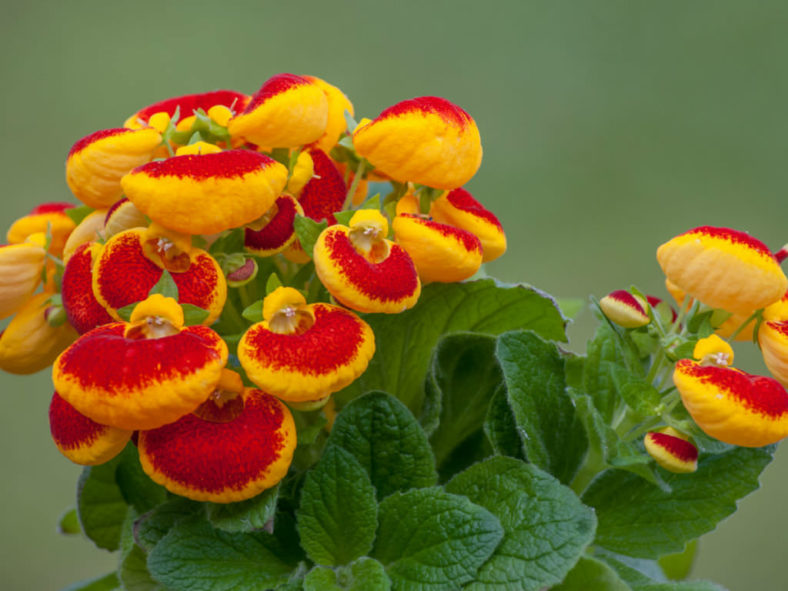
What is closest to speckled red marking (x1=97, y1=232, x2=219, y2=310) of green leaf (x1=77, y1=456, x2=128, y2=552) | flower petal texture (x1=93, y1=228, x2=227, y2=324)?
flower petal texture (x1=93, y1=228, x2=227, y2=324)

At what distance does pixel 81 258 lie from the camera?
1.54 ft

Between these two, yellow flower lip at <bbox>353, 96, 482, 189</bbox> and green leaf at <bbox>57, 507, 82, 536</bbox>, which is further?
green leaf at <bbox>57, 507, 82, 536</bbox>

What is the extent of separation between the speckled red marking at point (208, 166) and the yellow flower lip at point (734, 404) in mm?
240

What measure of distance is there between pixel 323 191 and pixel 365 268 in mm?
113

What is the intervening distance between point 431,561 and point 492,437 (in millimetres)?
94

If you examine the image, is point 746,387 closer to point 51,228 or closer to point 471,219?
point 471,219

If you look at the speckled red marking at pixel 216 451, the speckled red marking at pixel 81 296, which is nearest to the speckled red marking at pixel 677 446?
the speckled red marking at pixel 216 451

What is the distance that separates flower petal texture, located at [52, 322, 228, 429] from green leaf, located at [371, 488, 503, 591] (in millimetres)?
168

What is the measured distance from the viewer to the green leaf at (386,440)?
512 millimetres

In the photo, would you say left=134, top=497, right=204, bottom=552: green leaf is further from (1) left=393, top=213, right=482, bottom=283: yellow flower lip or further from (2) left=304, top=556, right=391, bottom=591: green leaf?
(1) left=393, top=213, right=482, bottom=283: yellow flower lip

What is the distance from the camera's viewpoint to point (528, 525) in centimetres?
48

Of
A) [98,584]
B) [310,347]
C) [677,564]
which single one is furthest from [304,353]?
[677,564]

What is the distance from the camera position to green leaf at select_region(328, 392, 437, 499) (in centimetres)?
51

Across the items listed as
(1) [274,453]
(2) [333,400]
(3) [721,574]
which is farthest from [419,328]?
(3) [721,574]
